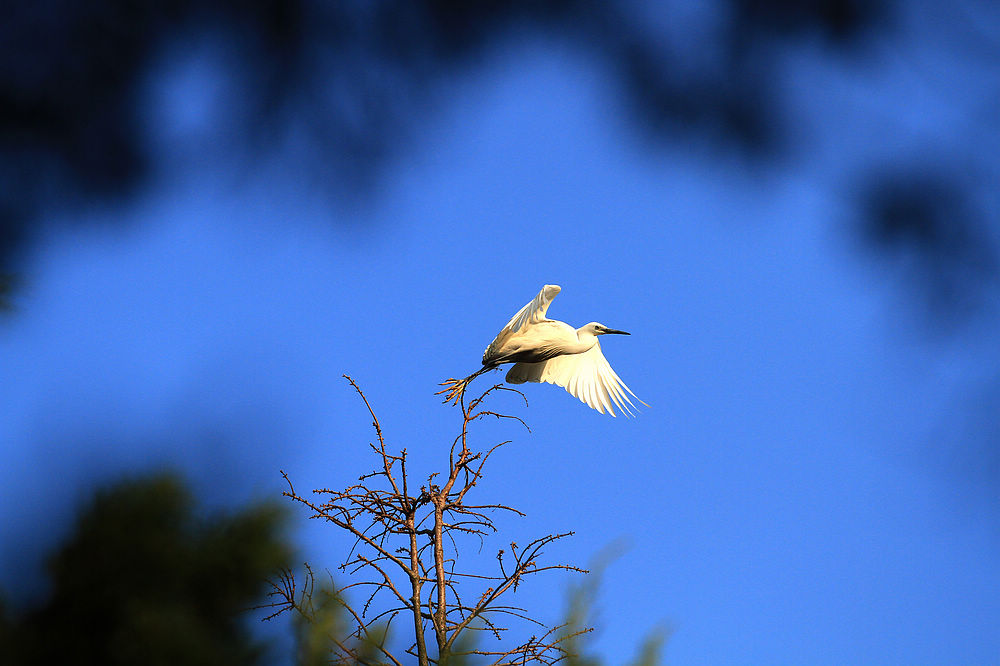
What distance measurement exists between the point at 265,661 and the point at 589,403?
398 centimetres

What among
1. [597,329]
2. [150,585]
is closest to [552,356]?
[597,329]

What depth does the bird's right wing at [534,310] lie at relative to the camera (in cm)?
381

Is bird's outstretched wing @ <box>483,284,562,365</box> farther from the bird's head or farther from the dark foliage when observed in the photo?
the dark foliage

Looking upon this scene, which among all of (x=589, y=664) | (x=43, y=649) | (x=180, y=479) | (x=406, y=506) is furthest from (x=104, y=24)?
(x=406, y=506)

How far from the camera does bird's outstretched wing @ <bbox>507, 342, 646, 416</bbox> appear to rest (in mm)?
4727

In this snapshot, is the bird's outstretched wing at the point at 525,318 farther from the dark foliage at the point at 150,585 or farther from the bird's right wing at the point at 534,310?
the dark foliage at the point at 150,585

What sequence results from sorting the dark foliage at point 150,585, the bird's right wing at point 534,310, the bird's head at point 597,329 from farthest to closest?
1. the bird's head at point 597,329
2. the bird's right wing at point 534,310
3. the dark foliage at point 150,585

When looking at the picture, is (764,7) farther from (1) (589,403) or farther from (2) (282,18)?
(1) (589,403)

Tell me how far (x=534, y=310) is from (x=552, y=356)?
1.81ft

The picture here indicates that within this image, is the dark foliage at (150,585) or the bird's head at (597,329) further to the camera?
the bird's head at (597,329)

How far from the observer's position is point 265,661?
2.58 feet

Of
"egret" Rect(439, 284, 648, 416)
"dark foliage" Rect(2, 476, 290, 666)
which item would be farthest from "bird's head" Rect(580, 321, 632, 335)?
"dark foliage" Rect(2, 476, 290, 666)

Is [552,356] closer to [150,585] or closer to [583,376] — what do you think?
[583,376]

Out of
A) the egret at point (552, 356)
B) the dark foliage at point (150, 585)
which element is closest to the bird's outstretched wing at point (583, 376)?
the egret at point (552, 356)
